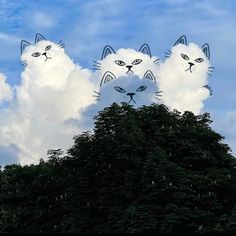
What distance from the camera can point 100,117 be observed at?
26719 millimetres

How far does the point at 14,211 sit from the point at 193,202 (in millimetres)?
8335

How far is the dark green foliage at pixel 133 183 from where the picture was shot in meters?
22.6

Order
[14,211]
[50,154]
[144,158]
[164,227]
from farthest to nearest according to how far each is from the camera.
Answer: [50,154], [14,211], [144,158], [164,227]

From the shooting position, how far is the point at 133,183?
23.9 meters

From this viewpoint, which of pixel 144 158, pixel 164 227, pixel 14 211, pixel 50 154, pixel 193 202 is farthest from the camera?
pixel 50 154

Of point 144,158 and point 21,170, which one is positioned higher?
point 21,170

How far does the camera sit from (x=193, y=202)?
23.3 metres

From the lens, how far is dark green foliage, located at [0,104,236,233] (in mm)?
22625

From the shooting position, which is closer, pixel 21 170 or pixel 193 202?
pixel 193 202

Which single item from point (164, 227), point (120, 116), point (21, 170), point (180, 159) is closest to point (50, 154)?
point (21, 170)

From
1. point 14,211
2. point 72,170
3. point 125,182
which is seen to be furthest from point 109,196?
point 14,211

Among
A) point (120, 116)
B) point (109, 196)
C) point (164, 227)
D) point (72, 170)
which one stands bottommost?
point (164, 227)

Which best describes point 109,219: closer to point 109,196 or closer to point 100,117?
point 109,196

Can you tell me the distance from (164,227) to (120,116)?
654 cm
